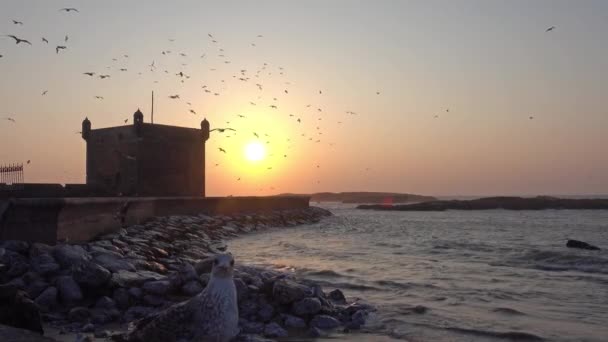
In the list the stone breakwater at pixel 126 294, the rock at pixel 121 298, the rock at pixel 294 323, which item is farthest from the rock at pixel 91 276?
the rock at pixel 294 323

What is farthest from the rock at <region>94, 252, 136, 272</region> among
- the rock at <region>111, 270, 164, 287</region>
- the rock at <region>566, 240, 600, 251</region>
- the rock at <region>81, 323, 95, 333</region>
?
the rock at <region>566, 240, 600, 251</region>

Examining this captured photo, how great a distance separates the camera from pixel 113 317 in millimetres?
7621

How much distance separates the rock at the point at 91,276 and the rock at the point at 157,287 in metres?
0.56

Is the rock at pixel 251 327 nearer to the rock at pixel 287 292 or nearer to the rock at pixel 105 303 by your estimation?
the rock at pixel 287 292

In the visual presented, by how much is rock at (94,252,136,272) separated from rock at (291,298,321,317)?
302cm

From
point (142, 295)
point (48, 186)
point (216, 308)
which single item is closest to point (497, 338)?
point (216, 308)

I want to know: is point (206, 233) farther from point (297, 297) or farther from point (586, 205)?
point (586, 205)

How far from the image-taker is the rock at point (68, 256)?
30.3ft

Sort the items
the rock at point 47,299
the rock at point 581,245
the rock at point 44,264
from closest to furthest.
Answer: the rock at point 47,299 < the rock at point 44,264 < the rock at point 581,245

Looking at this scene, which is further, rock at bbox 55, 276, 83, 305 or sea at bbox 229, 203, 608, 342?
rock at bbox 55, 276, 83, 305

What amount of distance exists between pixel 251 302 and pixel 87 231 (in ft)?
21.6

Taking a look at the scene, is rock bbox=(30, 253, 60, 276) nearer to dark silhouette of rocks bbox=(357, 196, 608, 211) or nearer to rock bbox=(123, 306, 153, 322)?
rock bbox=(123, 306, 153, 322)

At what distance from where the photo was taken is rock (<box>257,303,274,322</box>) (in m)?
7.88

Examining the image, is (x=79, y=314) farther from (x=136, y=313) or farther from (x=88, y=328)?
(x=136, y=313)
